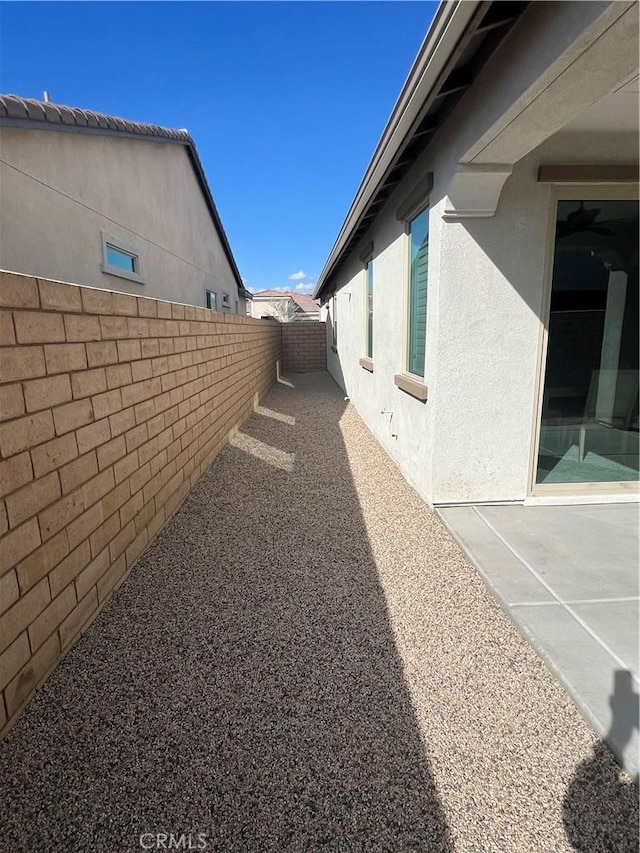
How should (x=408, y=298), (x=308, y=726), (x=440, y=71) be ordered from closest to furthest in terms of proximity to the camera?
(x=308, y=726), (x=440, y=71), (x=408, y=298)

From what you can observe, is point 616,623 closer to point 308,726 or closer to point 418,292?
point 308,726

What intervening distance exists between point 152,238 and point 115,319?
6568mm

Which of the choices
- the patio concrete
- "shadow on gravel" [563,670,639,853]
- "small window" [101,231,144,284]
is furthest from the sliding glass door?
"small window" [101,231,144,284]

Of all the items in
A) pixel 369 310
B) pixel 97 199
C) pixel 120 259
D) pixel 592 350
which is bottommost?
pixel 592 350

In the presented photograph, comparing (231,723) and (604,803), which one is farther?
(231,723)

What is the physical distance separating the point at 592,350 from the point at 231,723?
12.7 feet

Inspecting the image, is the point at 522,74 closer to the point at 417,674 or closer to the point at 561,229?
the point at 561,229

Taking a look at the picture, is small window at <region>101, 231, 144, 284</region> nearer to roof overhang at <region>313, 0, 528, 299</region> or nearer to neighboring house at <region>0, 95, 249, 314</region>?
neighboring house at <region>0, 95, 249, 314</region>

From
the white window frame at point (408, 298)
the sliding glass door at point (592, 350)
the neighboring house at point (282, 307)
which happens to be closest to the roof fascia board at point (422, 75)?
the white window frame at point (408, 298)

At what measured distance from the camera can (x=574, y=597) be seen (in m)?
2.54

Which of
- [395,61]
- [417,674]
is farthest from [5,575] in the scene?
[395,61]

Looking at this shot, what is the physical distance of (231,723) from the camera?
179 centimetres

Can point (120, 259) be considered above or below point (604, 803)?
above

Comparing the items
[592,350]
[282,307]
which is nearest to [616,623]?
[592,350]
